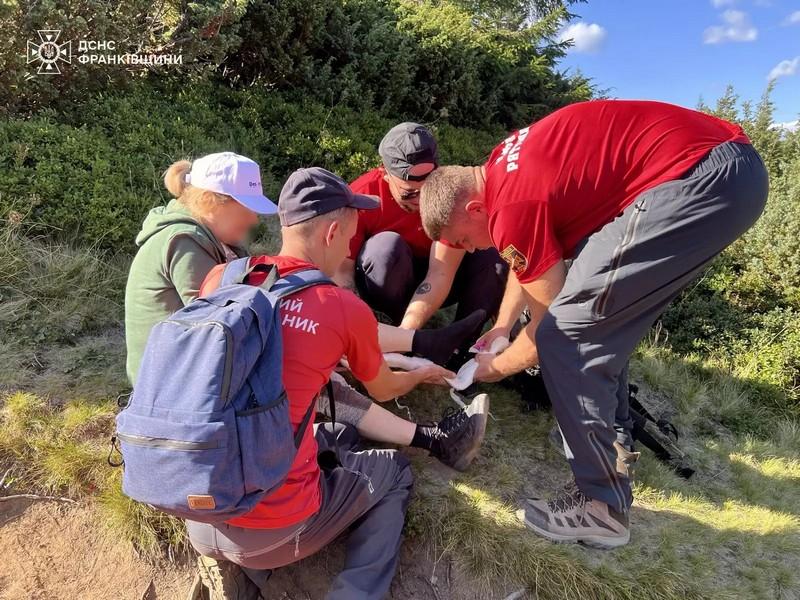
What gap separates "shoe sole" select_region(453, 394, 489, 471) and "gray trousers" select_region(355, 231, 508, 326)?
2.26 feet

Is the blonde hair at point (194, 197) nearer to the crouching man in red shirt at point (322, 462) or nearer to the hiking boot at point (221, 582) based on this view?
the crouching man in red shirt at point (322, 462)

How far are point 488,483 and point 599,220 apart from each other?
5.09ft

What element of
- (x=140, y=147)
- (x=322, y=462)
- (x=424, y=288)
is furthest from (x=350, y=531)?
(x=140, y=147)

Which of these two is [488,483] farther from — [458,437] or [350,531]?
[350,531]

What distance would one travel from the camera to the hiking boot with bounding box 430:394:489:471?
2.89 meters

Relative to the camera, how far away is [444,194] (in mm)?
2355

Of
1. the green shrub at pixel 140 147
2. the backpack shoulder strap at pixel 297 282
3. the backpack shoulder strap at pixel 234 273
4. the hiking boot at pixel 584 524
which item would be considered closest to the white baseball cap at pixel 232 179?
the backpack shoulder strap at pixel 234 273

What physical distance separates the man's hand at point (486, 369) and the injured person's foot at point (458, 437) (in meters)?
0.15

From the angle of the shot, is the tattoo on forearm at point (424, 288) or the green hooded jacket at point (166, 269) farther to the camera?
the tattoo on forearm at point (424, 288)

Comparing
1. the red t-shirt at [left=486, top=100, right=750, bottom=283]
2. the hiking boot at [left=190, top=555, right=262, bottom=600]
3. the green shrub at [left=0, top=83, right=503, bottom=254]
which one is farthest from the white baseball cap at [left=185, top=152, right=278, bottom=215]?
the green shrub at [left=0, top=83, right=503, bottom=254]

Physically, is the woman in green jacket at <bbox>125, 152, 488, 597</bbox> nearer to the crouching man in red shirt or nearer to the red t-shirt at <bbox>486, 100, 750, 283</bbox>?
the crouching man in red shirt

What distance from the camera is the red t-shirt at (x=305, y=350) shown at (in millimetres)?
1925

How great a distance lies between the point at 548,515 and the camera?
8.57ft

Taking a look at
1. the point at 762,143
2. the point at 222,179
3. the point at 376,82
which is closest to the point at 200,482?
the point at 222,179
